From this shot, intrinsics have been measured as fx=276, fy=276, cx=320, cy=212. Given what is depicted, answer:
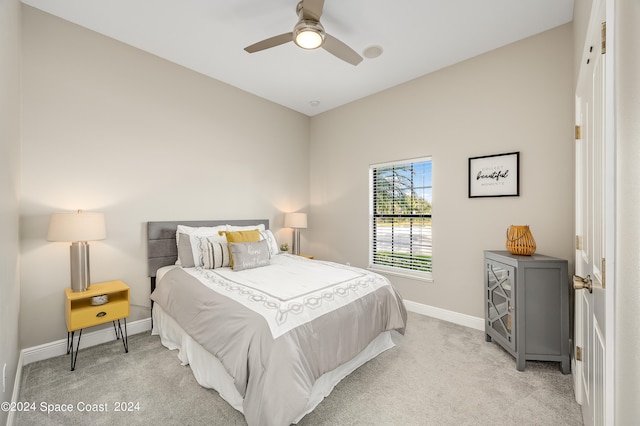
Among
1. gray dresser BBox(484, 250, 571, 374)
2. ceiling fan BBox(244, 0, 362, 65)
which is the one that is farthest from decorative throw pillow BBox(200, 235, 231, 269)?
gray dresser BBox(484, 250, 571, 374)

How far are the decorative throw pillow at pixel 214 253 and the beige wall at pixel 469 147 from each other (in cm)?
205

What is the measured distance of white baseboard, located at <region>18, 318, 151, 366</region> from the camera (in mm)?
2404

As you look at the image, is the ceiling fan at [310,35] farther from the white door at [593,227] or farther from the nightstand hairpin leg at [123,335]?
the nightstand hairpin leg at [123,335]

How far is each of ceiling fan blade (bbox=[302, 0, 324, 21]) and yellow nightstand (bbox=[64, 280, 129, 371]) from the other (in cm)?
289

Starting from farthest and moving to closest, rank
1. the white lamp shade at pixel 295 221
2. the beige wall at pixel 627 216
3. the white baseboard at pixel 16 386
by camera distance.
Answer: the white lamp shade at pixel 295 221 → the white baseboard at pixel 16 386 → the beige wall at pixel 627 216

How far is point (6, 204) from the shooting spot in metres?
1.65

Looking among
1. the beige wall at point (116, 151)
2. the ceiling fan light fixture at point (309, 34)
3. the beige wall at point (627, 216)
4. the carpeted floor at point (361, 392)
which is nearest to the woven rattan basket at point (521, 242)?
the carpeted floor at point (361, 392)

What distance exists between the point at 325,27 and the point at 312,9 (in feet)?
2.22

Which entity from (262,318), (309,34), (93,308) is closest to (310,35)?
(309,34)

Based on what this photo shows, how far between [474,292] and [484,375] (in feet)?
3.59

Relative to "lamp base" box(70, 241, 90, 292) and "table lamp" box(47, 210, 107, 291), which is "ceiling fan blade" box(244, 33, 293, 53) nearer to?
"table lamp" box(47, 210, 107, 291)

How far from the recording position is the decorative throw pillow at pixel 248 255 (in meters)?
2.89

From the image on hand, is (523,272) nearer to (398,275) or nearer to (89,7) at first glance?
(398,275)

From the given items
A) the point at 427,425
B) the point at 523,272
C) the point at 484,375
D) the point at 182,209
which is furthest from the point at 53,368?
the point at 523,272
